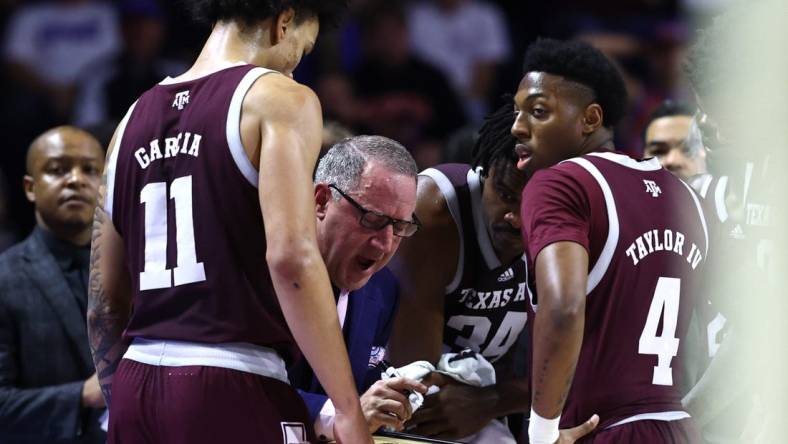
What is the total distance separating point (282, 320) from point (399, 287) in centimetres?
101

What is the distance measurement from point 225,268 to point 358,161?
0.56 meters

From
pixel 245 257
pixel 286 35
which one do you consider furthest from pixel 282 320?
pixel 286 35

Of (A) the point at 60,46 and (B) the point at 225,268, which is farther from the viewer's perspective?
(A) the point at 60,46

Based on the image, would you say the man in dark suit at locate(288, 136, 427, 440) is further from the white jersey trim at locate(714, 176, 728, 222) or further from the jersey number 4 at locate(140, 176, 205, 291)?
the white jersey trim at locate(714, 176, 728, 222)

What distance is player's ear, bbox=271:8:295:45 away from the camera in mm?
2924

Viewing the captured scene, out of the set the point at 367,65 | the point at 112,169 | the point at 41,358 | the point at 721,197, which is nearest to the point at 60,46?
the point at 367,65

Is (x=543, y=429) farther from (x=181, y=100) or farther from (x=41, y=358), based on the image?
(x=41, y=358)

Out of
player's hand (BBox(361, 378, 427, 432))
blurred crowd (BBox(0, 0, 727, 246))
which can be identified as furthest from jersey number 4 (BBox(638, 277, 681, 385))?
blurred crowd (BBox(0, 0, 727, 246))

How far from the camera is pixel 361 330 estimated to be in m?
3.41

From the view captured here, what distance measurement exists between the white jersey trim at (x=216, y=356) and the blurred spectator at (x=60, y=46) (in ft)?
18.8

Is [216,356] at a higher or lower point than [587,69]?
lower

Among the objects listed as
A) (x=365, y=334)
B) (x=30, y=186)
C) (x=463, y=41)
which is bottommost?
(x=365, y=334)

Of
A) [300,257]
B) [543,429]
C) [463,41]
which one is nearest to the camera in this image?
[300,257]

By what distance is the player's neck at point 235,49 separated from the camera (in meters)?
2.91
